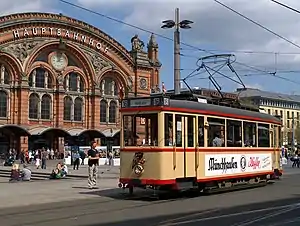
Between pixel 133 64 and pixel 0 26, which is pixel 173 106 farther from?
pixel 133 64

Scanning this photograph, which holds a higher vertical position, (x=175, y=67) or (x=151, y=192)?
(x=175, y=67)

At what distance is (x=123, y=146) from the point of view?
62.3 feet

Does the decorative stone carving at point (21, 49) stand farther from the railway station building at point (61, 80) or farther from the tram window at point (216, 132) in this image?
the tram window at point (216, 132)

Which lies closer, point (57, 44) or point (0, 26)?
point (0, 26)

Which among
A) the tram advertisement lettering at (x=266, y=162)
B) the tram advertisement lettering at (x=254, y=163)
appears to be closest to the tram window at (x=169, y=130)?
the tram advertisement lettering at (x=254, y=163)

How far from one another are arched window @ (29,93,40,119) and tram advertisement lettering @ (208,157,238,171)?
48593 millimetres

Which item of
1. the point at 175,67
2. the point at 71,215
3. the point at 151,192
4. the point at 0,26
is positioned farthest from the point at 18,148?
the point at 71,215

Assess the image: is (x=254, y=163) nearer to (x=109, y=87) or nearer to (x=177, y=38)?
(x=177, y=38)

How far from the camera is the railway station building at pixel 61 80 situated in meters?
64.7

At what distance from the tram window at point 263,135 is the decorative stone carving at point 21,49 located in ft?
149

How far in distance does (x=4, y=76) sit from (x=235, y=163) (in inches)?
1881

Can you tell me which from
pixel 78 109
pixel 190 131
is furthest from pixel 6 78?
pixel 190 131

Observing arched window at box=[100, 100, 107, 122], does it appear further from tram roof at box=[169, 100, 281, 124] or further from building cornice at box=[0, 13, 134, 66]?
tram roof at box=[169, 100, 281, 124]

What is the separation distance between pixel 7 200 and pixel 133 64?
60.2 meters
